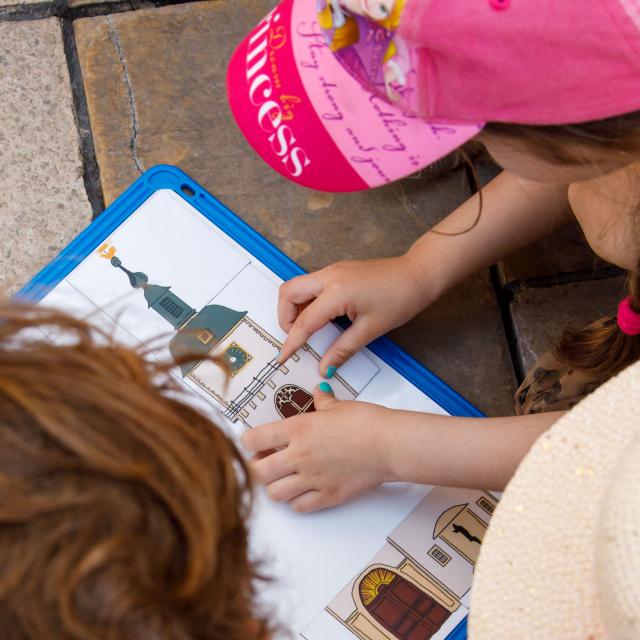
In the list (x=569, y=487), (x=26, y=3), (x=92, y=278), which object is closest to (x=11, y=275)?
(x=92, y=278)

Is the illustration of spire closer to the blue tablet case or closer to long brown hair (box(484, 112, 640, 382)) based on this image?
the blue tablet case

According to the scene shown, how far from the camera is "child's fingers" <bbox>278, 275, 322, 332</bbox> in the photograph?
682 millimetres

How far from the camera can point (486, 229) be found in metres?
0.69

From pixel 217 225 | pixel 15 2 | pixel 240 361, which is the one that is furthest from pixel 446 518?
pixel 15 2

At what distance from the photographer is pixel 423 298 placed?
0.70 m

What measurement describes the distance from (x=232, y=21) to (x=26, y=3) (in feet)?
0.66

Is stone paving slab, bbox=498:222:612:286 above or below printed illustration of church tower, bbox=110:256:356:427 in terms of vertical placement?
below

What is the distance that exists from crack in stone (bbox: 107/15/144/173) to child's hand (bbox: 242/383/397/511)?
31 centimetres

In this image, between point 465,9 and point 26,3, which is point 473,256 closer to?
point 465,9

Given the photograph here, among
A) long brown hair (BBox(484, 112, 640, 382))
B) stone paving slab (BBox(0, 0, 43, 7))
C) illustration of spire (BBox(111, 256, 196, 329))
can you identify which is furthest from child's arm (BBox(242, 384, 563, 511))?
stone paving slab (BBox(0, 0, 43, 7))

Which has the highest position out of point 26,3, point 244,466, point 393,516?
point 26,3

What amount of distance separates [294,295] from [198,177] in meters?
0.16

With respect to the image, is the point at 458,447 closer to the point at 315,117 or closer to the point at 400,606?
the point at 400,606

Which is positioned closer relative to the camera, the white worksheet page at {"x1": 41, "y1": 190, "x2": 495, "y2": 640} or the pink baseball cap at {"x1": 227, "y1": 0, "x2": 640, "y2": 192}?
the pink baseball cap at {"x1": 227, "y1": 0, "x2": 640, "y2": 192}
